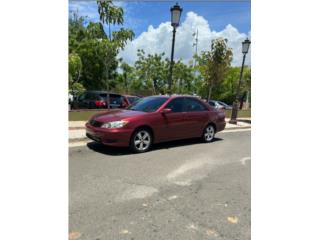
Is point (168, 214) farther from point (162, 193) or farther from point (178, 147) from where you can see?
point (178, 147)

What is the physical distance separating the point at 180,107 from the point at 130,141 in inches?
71.1

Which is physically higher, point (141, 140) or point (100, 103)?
point (100, 103)

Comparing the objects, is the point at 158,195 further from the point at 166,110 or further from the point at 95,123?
the point at 166,110

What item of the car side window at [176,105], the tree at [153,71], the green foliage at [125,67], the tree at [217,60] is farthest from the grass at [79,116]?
the tree at [153,71]

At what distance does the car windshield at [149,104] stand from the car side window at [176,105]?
17 cm

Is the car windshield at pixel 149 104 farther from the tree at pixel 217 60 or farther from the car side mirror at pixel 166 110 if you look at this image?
the tree at pixel 217 60

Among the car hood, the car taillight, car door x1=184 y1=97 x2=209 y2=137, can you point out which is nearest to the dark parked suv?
the car taillight

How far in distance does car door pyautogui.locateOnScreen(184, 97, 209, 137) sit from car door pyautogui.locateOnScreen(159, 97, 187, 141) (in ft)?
0.62

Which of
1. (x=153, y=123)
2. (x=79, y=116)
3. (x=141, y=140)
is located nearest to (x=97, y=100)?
(x=79, y=116)

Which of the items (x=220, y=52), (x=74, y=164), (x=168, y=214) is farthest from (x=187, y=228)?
(x=220, y=52)

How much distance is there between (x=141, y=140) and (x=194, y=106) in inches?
82.9

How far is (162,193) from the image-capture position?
4004 millimetres

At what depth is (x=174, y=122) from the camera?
23.8ft

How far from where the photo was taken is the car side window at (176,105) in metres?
7.28
